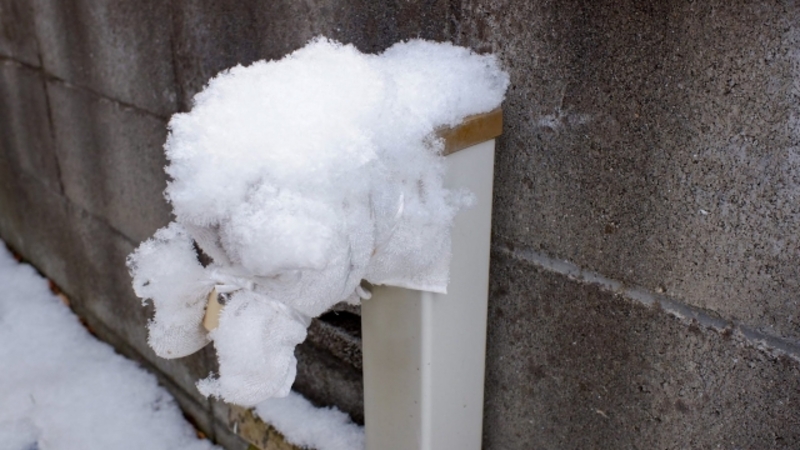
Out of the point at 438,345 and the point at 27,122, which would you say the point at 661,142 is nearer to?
the point at 438,345

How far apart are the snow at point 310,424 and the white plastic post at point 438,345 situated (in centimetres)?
51

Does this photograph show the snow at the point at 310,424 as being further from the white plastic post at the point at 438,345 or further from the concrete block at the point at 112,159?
the concrete block at the point at 112,159

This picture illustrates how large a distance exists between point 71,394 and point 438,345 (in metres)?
2.59

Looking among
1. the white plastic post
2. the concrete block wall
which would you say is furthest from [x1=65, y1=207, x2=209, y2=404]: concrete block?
the white plastic post

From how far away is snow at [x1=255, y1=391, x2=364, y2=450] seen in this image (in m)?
2.08

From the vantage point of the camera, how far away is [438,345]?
4.63 feet

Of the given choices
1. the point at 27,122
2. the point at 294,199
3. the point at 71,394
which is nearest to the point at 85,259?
the point at 71,394

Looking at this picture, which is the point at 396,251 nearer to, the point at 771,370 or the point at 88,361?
the point at 771,370

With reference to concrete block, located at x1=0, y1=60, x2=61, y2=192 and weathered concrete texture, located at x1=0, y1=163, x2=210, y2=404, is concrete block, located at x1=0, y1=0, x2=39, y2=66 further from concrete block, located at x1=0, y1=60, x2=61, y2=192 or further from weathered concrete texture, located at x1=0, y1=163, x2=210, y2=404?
weathered concrete texture, located at x1=0, y1=163, x2=210, y2=404

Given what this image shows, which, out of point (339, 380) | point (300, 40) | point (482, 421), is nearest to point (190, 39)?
point (300, 40)

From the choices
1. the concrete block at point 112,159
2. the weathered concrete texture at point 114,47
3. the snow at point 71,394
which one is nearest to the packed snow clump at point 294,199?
the weathered concrete texture at point 114,47

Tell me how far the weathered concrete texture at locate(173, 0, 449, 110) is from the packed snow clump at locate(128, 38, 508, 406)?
281 mm

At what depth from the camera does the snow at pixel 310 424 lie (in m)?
2.08

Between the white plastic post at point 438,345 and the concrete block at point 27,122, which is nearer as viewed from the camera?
the white plastic post at point 438,345
